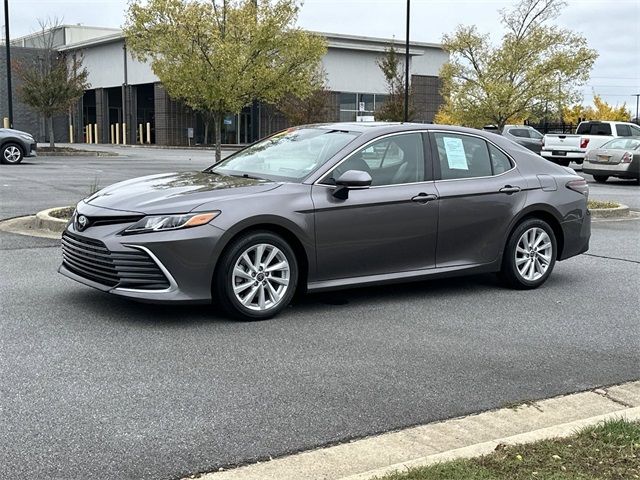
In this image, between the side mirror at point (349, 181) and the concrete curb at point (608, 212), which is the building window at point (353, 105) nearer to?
the concrete curb at point (608, 212)

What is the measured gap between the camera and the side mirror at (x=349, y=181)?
6113 millimetres

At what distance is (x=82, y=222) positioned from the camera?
5.92 m

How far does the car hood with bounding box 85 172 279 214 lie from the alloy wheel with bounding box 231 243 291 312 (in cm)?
48

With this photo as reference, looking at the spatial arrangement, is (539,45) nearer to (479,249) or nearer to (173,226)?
(479,249)

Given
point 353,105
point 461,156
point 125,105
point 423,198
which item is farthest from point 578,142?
point 125,105

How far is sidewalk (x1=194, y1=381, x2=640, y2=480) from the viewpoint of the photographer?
11.4 feet

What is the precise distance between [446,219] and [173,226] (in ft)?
8.23

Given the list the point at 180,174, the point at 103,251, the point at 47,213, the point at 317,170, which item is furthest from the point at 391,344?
the point at 47,213

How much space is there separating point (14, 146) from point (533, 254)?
19937 millimetres

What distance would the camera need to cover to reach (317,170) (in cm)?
635

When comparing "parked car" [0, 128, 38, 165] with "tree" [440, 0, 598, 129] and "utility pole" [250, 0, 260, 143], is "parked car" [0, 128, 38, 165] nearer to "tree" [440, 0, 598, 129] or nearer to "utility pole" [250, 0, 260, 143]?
"tree" [440, 0, 598, 129]

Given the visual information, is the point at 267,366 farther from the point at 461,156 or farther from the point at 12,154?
the point at 12,154

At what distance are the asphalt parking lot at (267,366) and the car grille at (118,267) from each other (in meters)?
0.32

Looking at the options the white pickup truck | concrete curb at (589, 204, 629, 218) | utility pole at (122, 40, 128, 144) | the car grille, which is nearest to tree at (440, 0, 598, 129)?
the white pickup truck
